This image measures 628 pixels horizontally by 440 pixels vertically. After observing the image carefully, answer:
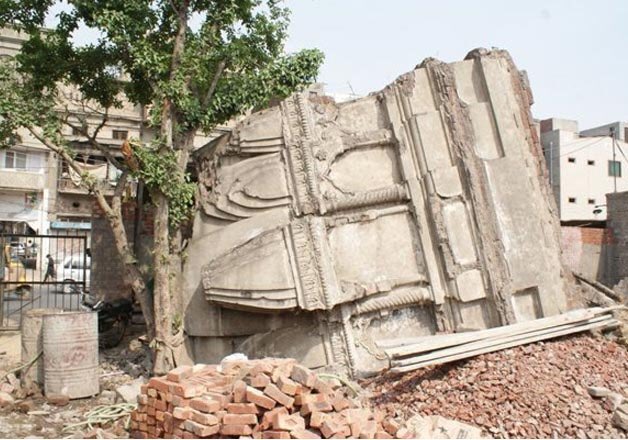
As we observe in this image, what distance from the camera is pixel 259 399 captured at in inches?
209

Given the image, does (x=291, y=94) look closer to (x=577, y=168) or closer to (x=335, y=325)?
(x=335, y=325)

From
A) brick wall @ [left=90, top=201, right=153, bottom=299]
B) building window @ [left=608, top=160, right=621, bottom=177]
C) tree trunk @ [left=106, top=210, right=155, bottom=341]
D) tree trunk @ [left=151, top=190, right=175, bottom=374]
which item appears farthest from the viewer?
building window @ [left=608, top=160, right=621, bottom=177]

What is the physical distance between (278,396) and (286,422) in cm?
27

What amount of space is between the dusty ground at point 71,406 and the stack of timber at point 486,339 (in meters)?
3.11

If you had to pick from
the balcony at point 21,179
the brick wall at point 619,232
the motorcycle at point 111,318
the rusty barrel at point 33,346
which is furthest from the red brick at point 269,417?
the balcony at point 21,179

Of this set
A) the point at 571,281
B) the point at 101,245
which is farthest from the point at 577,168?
the point at 101,245

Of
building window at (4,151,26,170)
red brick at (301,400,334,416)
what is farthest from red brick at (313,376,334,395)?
building window at (4,151,26,170)

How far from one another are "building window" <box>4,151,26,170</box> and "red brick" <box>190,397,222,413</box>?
79.4ft

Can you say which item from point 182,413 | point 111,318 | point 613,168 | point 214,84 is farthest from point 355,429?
point 613,168

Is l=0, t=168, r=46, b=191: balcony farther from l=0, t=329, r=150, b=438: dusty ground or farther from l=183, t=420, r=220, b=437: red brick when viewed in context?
l=183, t=420, r=220, b=437: red brick

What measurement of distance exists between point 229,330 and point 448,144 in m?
4.01

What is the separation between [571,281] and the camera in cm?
836

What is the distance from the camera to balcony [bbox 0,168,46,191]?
25.7 metres

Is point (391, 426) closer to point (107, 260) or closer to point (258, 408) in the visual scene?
point (258, 408)
